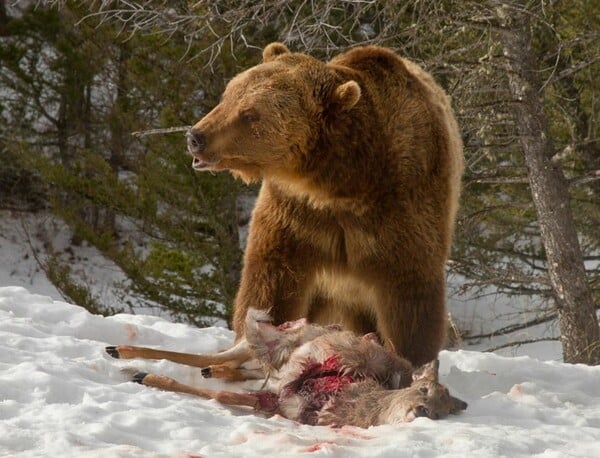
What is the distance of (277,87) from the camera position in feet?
15.4

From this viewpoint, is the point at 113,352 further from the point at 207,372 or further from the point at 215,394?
the point at 215,394

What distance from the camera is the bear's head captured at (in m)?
4.50

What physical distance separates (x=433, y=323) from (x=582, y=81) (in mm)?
6084

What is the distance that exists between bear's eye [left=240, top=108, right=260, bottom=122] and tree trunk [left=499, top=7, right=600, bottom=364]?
425 cm

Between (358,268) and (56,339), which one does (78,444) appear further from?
(358,268)

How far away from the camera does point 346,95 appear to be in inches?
184

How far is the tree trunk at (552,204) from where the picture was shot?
8.23m

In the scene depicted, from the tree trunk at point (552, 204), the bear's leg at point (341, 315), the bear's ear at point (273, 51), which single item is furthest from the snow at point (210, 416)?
the tree trunk at point (552, 204)

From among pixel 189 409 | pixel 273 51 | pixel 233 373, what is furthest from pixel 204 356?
pixel 273 51

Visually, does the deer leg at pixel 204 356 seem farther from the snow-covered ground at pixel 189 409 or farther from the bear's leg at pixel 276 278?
the bear's leg at pixel 276 278

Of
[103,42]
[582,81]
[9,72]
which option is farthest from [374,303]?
[9,72]

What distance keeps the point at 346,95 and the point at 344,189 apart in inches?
19.0

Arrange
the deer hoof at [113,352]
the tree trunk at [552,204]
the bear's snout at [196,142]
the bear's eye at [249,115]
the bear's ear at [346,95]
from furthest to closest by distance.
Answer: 1. the tree trunk at [552,204]
2. the bear's ear at [346,95]
3. the bear's eye at [249,115]
4. the bear's snout at [196,142]
5. the deer hoof at [113,352]

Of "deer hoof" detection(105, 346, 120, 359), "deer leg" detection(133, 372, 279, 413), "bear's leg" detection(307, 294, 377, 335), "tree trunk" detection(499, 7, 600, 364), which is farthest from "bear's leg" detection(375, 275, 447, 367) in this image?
"tree trunk" detection(499, 7, 600, 364)
